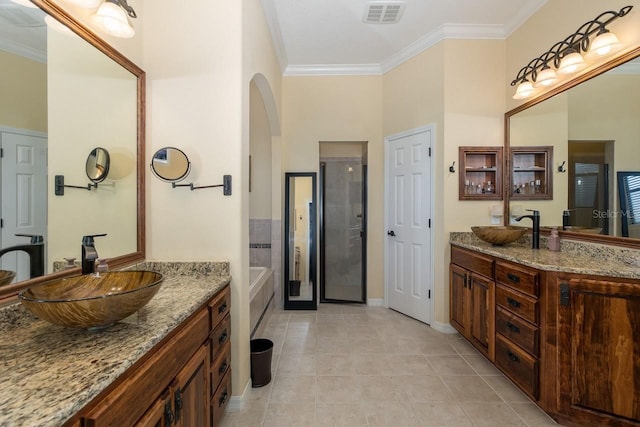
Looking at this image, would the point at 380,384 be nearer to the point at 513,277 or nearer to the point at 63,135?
the point at 513,277

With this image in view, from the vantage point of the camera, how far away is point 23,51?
1.17 metres

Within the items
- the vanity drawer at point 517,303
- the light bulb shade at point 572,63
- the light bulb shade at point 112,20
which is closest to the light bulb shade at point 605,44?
the light bulb shade at point 572,63

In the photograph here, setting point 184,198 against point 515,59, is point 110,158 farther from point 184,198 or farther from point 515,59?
point 515,59

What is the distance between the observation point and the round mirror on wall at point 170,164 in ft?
6.11

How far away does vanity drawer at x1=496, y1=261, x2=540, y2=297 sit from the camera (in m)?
1.86

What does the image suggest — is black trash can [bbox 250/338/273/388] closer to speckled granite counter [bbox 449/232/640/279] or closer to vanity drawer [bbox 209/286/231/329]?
vanity drawer [bbox 209/286/231/329]

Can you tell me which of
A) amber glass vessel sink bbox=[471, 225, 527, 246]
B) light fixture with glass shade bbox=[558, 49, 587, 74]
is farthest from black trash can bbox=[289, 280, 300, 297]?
light fixture with glass shade bbox=[558, 49, 587, 74]

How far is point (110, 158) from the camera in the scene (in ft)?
5.48

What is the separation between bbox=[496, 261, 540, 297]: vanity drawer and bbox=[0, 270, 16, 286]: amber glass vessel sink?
262cm

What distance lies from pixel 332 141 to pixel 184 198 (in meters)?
2.37

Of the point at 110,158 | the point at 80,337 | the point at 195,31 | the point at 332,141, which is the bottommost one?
the point at 80,337

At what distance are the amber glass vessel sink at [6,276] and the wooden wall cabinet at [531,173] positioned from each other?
347cm

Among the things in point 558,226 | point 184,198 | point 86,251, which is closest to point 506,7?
point 558,226

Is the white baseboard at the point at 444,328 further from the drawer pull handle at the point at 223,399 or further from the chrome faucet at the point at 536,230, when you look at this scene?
the drawer pull handle at the point at 223,399
